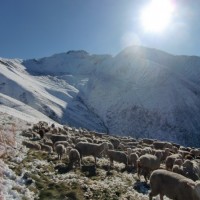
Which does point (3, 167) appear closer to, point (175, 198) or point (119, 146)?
point (175, 198)

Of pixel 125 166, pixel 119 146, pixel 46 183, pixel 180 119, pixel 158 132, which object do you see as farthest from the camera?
pixel 180 119

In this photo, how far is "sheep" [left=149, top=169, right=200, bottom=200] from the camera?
18683 millimetres

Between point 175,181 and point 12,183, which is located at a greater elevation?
point 175,181

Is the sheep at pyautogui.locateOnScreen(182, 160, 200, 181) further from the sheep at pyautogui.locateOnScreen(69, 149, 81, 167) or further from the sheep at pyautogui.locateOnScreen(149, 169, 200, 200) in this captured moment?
the sheep at pyautogui.locateOnScreen(69, 149, 81, 167)

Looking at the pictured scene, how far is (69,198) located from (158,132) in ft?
552

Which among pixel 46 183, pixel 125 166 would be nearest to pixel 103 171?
pixel 125 166

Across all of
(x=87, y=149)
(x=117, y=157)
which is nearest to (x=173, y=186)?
(x=117, y=157)

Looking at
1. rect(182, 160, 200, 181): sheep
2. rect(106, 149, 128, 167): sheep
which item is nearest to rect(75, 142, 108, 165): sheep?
rect(106, 149, 128, 167): sheep

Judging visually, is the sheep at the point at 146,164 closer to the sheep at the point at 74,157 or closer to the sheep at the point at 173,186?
the sheep at the point at 74,157

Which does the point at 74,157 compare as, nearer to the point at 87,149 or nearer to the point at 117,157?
the point at 87,149

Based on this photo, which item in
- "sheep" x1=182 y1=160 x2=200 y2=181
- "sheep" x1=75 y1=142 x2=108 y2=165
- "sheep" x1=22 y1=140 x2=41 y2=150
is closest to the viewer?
"sheep" x1=182 y1=160 x2=200 y2=181

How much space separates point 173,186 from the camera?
19.6m

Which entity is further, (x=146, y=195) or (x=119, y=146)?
(x=119, y=146)

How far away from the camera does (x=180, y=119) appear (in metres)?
199
